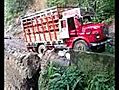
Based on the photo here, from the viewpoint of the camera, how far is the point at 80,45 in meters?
1.71

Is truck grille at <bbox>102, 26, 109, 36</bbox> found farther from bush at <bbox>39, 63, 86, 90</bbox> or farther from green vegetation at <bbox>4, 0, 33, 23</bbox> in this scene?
green vegetation at <bbox>4, 0, 33, 23</bbox>

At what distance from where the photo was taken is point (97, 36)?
5.51ft

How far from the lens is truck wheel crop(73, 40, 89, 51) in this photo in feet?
5.55

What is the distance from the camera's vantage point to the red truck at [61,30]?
66.1 inches

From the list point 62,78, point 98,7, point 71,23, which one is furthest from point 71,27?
point 62,78

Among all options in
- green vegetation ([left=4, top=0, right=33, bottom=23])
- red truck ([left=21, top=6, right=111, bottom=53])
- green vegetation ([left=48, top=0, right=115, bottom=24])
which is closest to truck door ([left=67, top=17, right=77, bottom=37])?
red truck ([left=21, top=6, right=111, bottom=53])

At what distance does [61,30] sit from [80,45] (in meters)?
0.14

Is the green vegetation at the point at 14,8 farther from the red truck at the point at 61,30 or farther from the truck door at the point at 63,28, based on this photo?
the truck door at the point at 63,28

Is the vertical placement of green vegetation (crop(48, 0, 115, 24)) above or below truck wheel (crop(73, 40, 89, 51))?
above

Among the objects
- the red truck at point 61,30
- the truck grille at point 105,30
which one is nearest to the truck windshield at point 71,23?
the red truck at point 61,30

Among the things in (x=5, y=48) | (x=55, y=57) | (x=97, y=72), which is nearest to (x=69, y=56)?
(x=55, y=57)

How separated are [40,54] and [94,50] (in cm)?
31

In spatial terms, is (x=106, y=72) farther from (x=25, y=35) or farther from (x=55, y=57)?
(x=25, y=35)

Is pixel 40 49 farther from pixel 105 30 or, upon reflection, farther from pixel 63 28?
pixel 105 30
